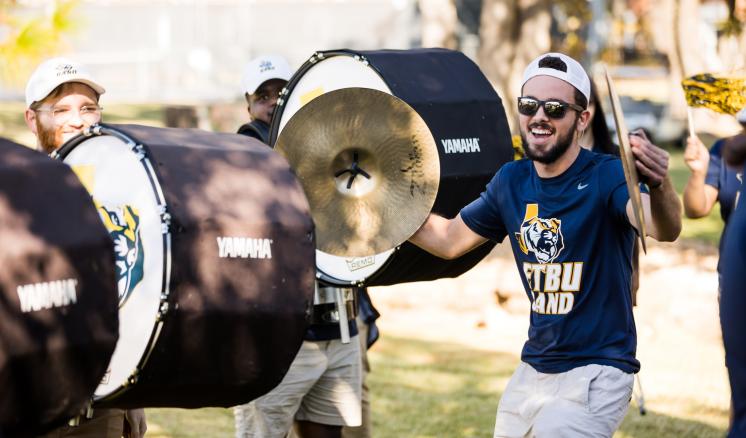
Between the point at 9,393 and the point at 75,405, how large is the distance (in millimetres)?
258

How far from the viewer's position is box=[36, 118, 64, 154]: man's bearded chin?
483cm

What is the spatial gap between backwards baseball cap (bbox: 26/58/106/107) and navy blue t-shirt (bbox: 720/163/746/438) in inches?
98.9

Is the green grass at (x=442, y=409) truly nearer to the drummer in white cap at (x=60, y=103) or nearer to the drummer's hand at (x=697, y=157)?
the drummer's hand at (x=697, y=157)

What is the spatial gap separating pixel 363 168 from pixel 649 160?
1.11 metres

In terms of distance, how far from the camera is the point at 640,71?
50.9 meters

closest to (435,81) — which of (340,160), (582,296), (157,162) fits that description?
(340,160)

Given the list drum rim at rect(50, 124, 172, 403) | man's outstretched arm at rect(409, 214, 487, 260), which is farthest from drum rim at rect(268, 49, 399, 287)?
drum rim at rect(50, 124, 172, 403)

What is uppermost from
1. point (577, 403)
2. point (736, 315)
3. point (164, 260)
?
point (164, 260)

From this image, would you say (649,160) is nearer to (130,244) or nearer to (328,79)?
(130,244)

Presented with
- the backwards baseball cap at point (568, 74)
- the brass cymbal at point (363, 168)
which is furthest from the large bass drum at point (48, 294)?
the backwards baseball cap at point (568, 74)

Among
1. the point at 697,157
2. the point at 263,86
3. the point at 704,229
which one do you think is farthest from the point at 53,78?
the point at 704,229

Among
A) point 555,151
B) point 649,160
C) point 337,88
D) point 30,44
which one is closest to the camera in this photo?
point 649,160

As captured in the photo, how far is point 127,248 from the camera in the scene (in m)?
3.78

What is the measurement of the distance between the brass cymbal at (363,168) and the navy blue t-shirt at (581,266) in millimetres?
424
